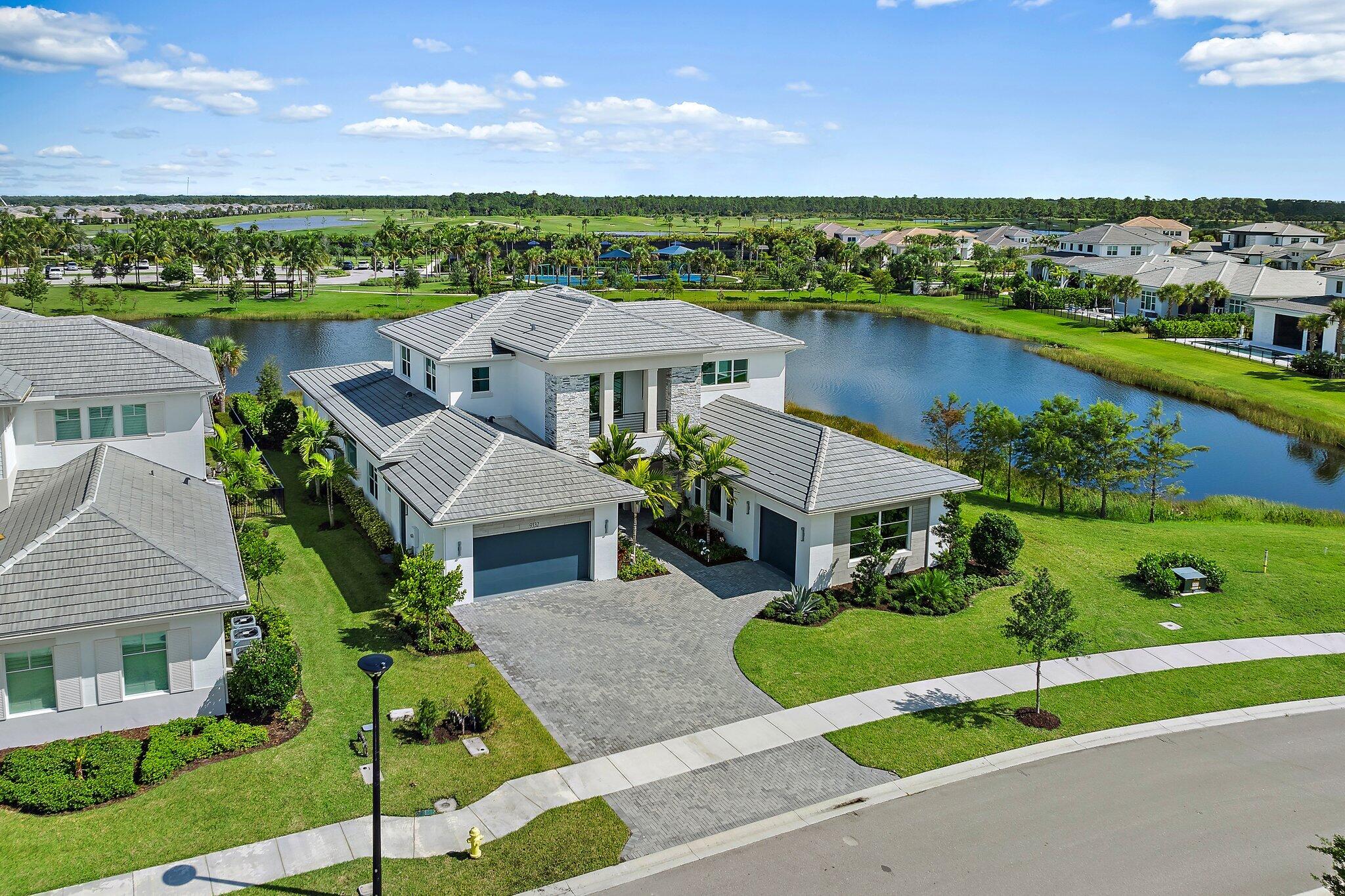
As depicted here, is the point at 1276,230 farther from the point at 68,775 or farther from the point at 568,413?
the point at 68,775

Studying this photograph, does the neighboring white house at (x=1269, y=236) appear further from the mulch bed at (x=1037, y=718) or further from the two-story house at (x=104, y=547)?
the two-story house at (x=104, y=547)

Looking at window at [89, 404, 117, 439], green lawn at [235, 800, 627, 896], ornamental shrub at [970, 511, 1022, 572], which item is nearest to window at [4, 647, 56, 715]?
green lawn at [235, 800, 627, 896]

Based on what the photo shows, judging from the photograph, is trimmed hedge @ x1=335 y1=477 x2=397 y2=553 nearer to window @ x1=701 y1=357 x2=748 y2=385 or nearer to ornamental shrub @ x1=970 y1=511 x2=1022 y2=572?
window @ x1=701 y1=357 x2=748 y2=385

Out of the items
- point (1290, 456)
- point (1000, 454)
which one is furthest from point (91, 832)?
point (1290, 456)

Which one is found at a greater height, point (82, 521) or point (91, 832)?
point (82, 521)

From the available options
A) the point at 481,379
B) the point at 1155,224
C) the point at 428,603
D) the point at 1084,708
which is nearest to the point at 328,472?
the point at 481,379

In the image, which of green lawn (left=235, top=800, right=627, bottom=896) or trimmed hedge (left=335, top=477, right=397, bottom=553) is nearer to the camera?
green lawn (left=235, top=800, right=627, bottom=896)

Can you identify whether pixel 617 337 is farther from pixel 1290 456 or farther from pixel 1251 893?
pixel 1290 456
